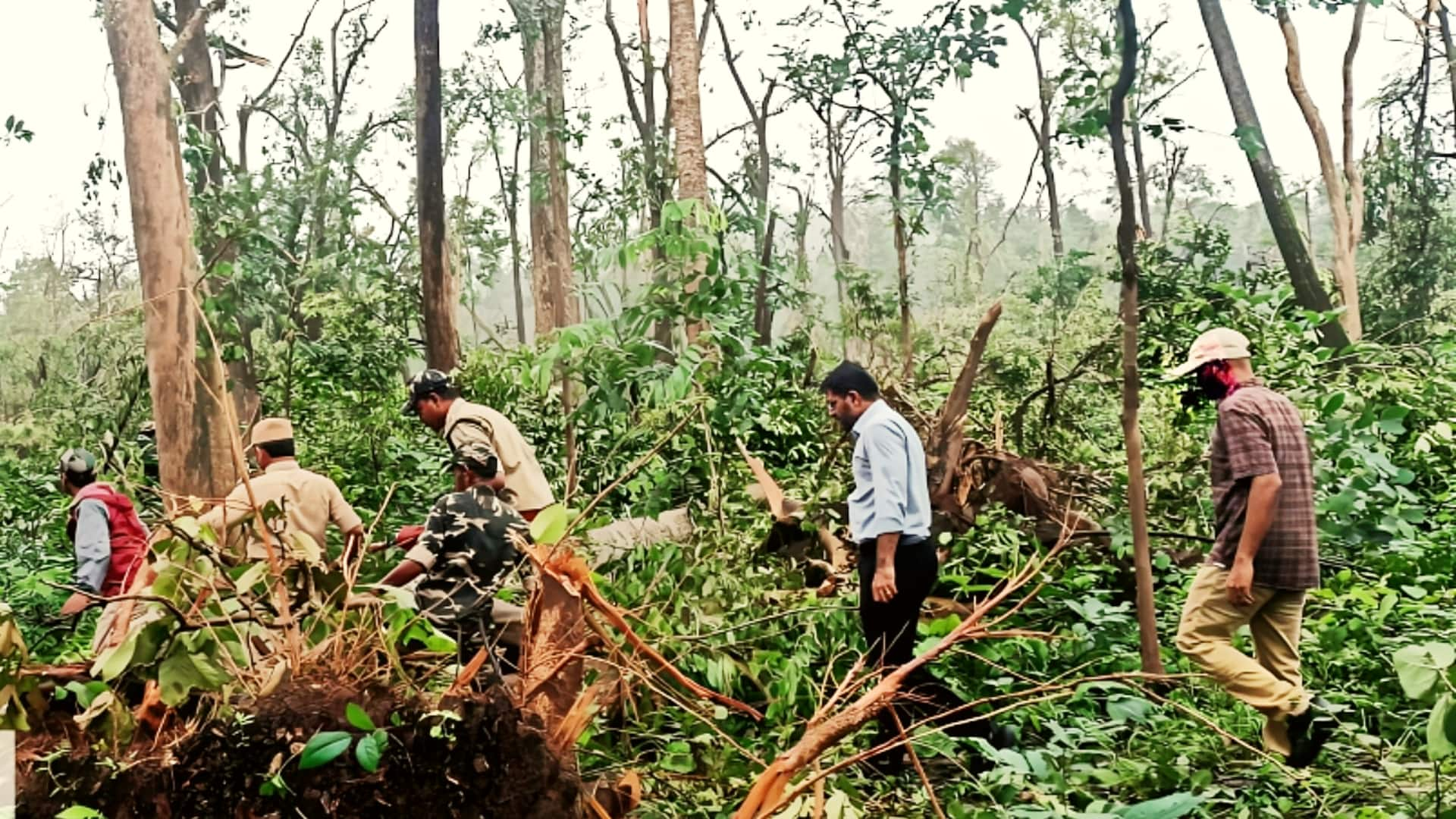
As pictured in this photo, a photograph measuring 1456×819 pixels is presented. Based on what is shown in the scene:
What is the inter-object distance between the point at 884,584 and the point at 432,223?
22.4 ft

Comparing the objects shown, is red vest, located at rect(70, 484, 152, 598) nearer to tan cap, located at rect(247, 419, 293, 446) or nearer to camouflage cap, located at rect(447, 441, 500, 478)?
tan cap, located at rect(247, 419, 293, 446)

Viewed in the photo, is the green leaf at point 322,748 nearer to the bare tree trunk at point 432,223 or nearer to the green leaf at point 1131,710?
the green leaf at point 1131,710

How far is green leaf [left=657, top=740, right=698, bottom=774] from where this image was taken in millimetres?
4285

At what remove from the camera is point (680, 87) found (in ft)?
32.8

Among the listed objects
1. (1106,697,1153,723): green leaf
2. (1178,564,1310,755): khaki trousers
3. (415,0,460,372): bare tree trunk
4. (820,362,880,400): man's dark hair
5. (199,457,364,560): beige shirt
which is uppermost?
(415,0,460,372): bare tree trunk

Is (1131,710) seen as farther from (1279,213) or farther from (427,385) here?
(1279,213)

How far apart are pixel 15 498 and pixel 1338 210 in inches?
623

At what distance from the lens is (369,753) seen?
3018 mm

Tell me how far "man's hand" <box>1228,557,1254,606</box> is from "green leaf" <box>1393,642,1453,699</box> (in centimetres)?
141

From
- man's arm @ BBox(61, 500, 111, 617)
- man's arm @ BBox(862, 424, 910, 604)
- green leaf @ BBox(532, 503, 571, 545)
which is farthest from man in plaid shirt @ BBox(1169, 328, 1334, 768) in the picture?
man's arm @ BBox(61, 500, 111, 617)

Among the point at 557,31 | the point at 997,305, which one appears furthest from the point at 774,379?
the point at 557,31

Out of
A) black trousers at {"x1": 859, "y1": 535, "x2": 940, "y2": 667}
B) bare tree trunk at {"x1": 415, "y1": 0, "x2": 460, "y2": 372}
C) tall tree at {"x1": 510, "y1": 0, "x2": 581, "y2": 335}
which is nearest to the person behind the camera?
black trousers at {"x1": 859, "y1": 535, "x2": 940, "y2": 667}

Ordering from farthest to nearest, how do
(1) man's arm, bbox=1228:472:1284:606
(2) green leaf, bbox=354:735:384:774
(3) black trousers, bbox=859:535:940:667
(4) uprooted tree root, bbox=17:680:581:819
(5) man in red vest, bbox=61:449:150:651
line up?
1. (5) man in red vest, bbox=61:449:150:651
2. (3) black trousers, bbox=859:535:940:667
3. (1) man's arm, bbox=1228:472:1284:606
4. (4) uprooted tree root, bbox=17:680:581:819
5. (2) green leaf, bbox=354:735:384:774

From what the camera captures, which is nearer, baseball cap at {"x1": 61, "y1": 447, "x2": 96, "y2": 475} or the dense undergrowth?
the dense undergrowth
